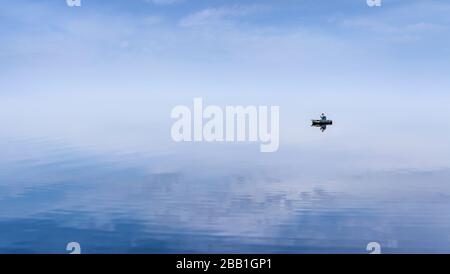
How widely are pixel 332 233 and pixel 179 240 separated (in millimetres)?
4130

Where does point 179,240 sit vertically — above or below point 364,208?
below

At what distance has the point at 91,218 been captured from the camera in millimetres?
12844

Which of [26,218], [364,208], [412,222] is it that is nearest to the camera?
[364,208]

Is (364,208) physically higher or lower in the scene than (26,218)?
higher

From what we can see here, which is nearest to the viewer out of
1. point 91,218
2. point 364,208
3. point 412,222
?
point 364,208
